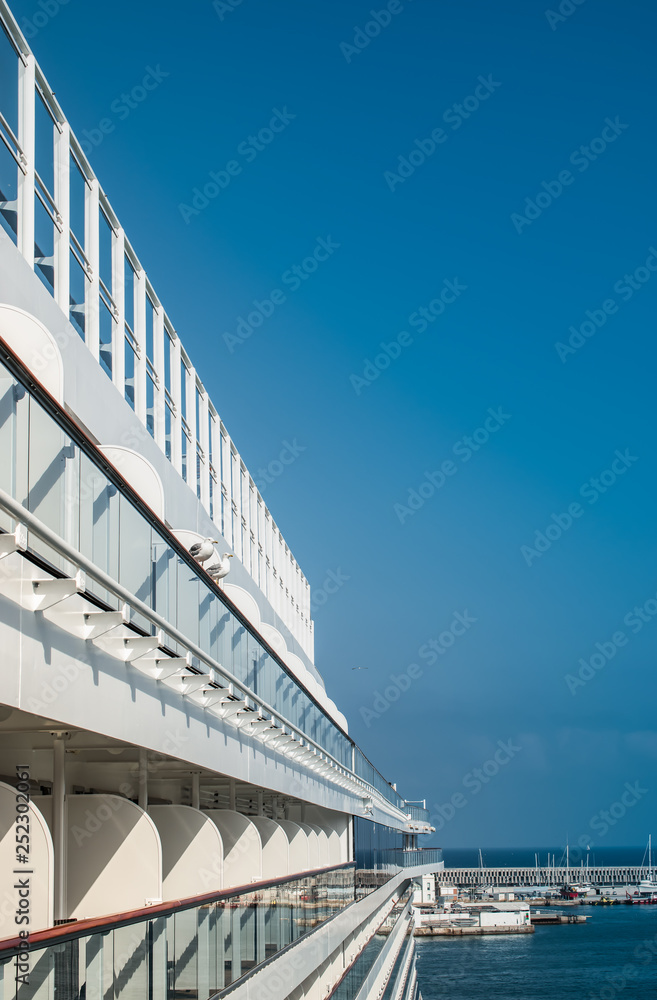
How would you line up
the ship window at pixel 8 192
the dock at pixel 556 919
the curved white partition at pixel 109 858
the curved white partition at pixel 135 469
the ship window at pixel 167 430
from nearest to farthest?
the curved white partition at pixel 109 858, the curved white partition at pixel 135 469, the ship window at pixel 8 192, the ship window at pixel 167 430, the dock at pixel 556 919

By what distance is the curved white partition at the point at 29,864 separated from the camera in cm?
720

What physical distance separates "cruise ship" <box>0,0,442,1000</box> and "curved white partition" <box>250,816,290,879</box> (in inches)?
1.8

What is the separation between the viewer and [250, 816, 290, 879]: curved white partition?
17578mm

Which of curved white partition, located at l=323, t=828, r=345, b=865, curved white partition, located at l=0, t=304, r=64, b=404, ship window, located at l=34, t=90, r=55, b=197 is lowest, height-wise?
curved white partition, located at l=323, t=828, r=345, b=865

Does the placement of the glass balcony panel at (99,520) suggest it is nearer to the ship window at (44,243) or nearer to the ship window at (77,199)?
the ship window at (44,243)

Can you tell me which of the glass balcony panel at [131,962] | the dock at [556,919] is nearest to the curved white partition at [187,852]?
the glass balcony panel at [131,962]

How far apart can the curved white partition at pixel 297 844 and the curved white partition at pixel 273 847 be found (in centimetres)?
225

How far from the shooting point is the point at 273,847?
58.3ft

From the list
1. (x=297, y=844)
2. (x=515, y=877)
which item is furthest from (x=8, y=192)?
(x=515, y=877)

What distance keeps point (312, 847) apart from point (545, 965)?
75.7 meters

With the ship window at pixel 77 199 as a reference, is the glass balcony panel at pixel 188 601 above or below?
below

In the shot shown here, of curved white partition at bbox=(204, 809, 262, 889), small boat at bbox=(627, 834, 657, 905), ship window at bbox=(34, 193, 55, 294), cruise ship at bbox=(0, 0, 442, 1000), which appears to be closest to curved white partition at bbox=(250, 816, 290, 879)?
cruise ship at bbox=(0, 0, 442, 1000)

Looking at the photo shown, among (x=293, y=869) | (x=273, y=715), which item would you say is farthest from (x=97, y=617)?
(x=293, y=869)

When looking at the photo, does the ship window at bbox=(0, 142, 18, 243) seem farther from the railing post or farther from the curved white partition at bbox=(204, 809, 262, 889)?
the curved white partition at bbox=(204, 809, 262, 889)
